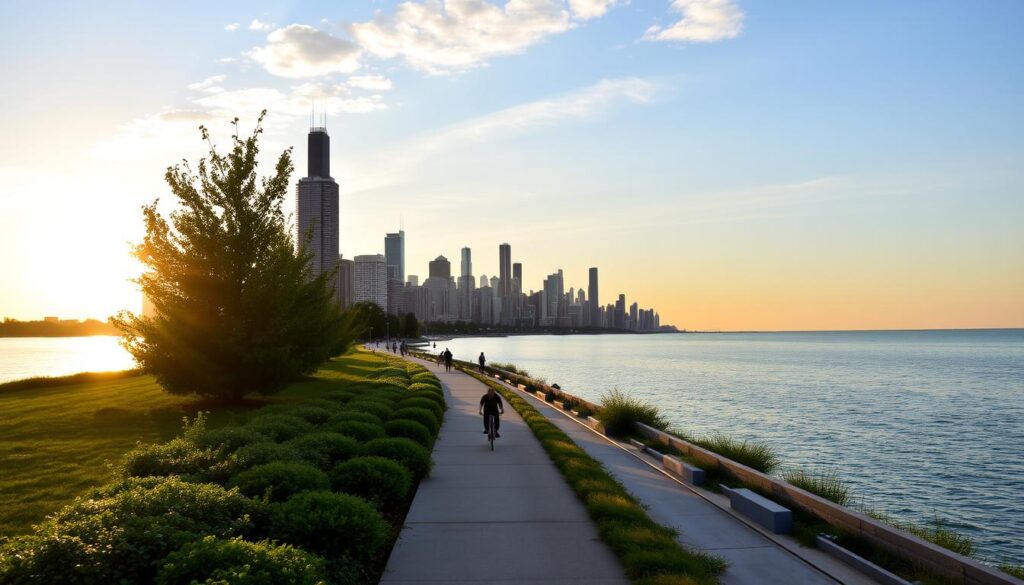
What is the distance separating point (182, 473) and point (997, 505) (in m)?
20.1

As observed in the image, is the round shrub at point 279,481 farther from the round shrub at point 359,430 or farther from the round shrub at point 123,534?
the round shrub at point 359,430

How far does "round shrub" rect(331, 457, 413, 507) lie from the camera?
1068 centimetres

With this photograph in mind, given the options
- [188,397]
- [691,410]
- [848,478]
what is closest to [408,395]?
[188,397]

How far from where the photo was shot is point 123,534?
20.9ft

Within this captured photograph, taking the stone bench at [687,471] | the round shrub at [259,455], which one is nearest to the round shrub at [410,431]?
the round shrub at [259,455]

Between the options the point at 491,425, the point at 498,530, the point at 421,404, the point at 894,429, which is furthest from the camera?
the point at 894,429

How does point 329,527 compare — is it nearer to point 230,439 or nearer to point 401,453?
point 401,453

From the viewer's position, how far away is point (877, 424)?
32750mm

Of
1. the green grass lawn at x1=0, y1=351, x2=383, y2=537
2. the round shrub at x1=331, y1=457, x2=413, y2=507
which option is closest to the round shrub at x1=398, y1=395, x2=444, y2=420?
the green grass lawn at x1=0, y1=351, x2=383, y2=537

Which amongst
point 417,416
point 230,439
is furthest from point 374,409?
point 230,439

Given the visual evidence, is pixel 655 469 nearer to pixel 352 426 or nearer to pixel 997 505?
pixel 352 426

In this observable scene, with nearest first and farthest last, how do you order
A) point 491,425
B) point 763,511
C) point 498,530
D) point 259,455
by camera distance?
point 498,530 < point 763,511 < point 259,455 < point 491,425

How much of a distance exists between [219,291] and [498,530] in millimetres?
18680

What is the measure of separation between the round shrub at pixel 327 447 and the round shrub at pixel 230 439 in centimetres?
76
